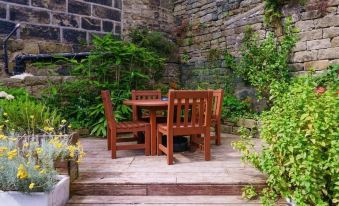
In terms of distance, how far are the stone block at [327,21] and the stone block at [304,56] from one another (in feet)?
1.31

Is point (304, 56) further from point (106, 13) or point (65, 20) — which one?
point (65, 20)

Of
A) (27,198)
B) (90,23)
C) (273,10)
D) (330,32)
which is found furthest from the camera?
(90,23)

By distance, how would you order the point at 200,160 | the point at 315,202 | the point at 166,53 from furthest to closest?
the point at 166,53, the point at 200,160, the point at 315,202

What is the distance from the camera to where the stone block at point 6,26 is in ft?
15.3

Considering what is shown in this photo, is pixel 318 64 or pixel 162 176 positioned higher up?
pixel 318 64

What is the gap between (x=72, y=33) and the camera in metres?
5.67

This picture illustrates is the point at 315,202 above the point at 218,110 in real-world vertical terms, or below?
below

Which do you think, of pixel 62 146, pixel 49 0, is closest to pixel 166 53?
pixel 49 0

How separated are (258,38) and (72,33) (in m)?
3.62

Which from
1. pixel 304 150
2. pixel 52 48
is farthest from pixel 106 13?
pixel 304 150

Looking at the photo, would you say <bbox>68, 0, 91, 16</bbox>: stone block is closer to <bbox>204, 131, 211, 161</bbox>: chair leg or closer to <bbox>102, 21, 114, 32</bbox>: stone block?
<bbox>102, 21, 114, 32</bbox>: stone block

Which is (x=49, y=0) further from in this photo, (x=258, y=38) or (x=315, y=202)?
(x=315, y=202)

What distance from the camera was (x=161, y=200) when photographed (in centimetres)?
243

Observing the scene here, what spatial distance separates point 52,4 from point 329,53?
4.82 metres
